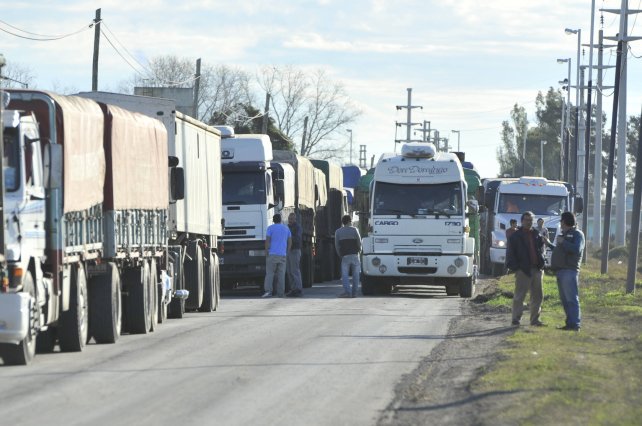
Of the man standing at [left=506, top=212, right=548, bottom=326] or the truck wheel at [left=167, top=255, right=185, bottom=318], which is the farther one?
the truck wheel at [left=167, top=255, right=185, bottom=318]

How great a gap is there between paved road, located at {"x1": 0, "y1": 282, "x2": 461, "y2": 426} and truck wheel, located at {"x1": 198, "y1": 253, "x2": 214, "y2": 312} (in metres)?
2.21

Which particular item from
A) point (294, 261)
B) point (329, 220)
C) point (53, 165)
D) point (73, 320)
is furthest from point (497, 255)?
point (53, 165)

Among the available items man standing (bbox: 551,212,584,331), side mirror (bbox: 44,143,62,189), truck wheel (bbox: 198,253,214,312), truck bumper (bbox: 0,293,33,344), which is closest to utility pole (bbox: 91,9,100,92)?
truck wheel (bbox: 198,253,214,312)

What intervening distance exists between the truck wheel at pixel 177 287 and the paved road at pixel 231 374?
2.25ft

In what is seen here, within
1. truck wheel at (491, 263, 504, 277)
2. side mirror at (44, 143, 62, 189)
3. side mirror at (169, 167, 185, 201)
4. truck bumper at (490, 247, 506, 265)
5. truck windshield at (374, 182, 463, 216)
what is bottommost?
truck wheel at (491, 263, 504, 277)

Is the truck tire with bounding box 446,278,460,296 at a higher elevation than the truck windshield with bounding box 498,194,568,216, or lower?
lower

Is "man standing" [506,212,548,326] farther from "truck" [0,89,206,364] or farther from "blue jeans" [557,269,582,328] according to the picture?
"truck" [0,89,206,364]

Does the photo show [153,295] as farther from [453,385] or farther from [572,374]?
[572,374]

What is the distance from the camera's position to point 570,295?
21219mm

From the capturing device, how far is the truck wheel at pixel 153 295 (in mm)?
21114

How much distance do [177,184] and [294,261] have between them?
10571 mm

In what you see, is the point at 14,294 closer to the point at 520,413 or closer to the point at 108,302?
the point at 108,302

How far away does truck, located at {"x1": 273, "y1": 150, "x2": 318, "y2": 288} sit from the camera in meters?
38.6

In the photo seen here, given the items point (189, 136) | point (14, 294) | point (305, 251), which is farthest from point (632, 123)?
point (14, 294)
